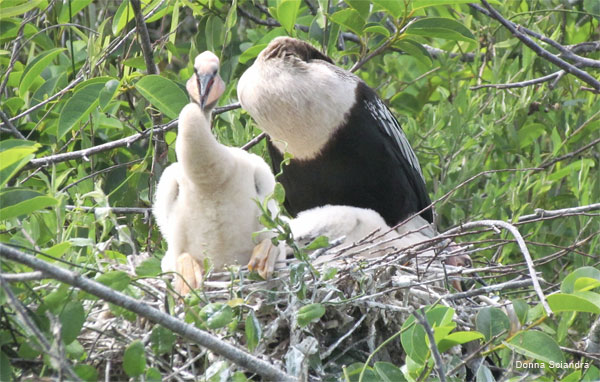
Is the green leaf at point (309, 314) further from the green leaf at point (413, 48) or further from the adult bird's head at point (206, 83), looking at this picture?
the green leaf at point (413, 48)

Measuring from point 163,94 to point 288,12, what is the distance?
83 centimetres

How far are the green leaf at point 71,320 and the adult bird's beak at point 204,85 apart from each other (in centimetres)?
105

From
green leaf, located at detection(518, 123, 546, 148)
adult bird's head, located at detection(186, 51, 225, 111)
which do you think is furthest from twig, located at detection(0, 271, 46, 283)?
green leaf, located at detection(518, 123, 546, 148)

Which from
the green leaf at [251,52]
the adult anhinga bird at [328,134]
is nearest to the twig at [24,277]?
the adult anhinga bird at [328,134]

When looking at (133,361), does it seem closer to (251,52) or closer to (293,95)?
(293,95)

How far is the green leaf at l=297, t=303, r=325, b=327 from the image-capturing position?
10.1 ft

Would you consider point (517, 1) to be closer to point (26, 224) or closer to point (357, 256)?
point (357, 256)

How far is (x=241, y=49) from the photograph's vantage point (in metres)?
5.15

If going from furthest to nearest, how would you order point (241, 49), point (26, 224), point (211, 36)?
Result: 1. point (241, 49)
2. point (211, 36)
3. point (26, 224)

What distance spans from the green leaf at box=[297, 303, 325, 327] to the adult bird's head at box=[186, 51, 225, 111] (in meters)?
0.89

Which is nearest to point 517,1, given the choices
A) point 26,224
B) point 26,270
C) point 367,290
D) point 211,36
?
point 211,36

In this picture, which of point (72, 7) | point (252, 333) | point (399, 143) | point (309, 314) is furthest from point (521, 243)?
point (72, 7)

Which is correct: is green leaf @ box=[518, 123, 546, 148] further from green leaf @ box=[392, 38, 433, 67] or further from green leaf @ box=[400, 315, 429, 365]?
green leaf @ box=[400, 315, 429, 365]

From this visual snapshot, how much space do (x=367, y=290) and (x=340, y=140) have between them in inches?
48.7
